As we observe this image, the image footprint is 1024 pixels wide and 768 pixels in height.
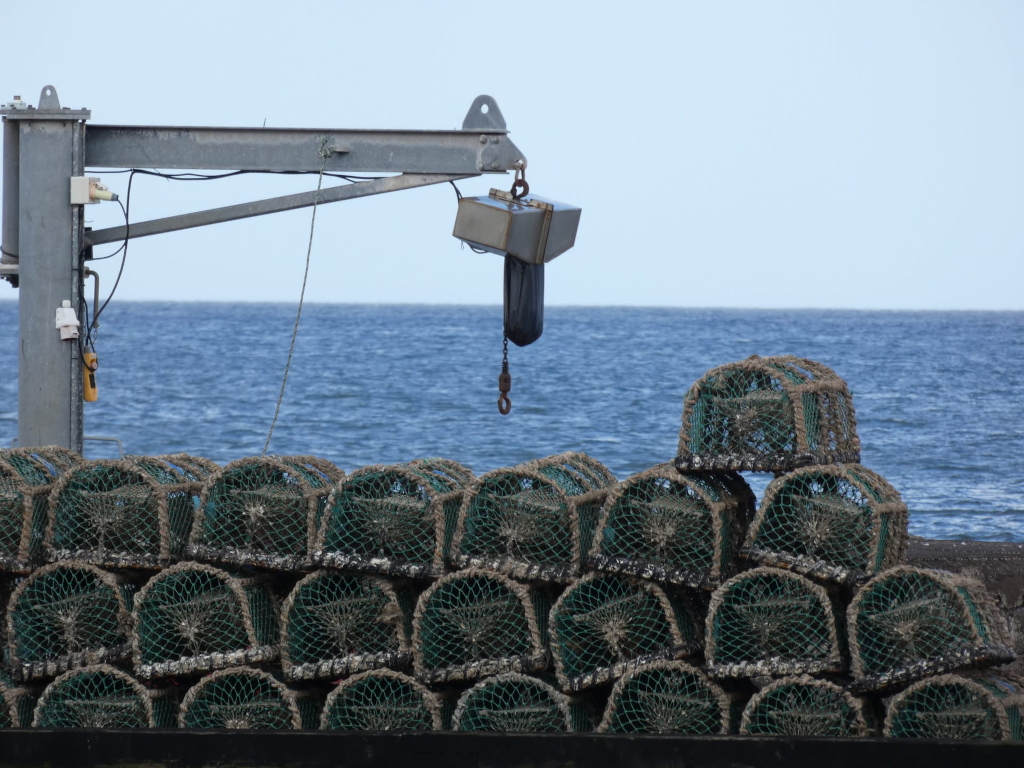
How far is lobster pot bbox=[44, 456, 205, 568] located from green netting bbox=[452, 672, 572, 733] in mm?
1268

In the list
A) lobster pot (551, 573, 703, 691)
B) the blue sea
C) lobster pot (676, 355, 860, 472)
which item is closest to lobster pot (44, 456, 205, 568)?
lobster pot (551, 573, 703, 691)

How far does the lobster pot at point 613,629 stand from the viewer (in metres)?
4.20

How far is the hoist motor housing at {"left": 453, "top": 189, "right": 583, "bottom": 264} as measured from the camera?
16.8 feet

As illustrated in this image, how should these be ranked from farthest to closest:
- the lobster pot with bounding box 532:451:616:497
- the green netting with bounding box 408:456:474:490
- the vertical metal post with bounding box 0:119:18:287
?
the vertical metal post with bounding box 0:119:18:287, the green netting with bounding box 408:456:474:490, the lobster pot with bounding box 532:451:616:497

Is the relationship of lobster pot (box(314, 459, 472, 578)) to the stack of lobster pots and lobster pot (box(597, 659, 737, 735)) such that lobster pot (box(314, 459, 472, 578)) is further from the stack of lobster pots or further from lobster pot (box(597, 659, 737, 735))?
lobster pot (box(597, 659, 737, 735))

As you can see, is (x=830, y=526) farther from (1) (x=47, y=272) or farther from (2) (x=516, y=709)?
(1) (x=47, y=272)

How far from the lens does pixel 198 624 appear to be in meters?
4.40

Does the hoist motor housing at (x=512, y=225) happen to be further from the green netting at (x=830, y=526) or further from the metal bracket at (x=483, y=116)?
the green netting at (x=830, y=526)

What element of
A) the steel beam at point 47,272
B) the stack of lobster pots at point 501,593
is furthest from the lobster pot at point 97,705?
the steel beam at point 47,272

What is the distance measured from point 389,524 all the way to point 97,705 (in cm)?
125

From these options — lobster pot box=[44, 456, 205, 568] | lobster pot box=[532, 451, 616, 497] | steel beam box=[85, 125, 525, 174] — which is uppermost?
steel beam box=[85, 125, 525, 174]

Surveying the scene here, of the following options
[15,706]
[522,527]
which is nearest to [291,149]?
[522,527]

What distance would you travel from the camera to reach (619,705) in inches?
163

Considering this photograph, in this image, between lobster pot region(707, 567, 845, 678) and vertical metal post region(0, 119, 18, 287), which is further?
vertical metal post region(0, 119, 18, 287)
